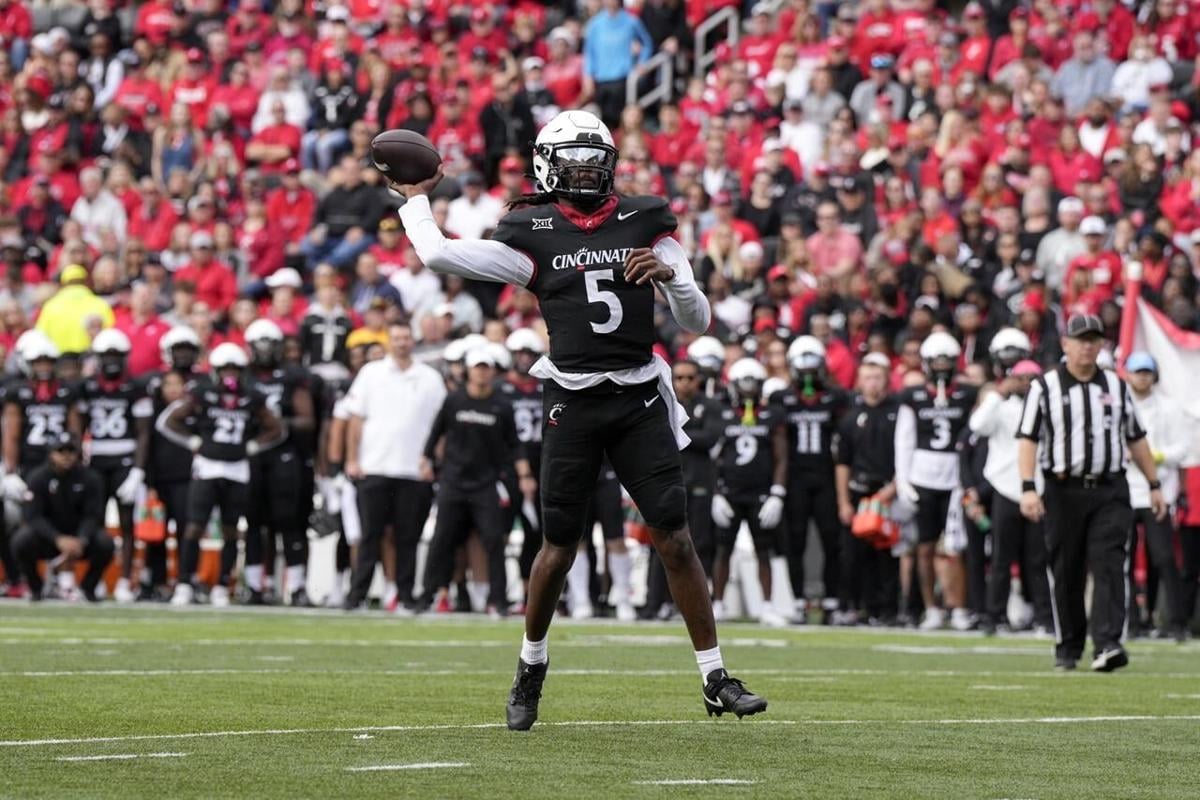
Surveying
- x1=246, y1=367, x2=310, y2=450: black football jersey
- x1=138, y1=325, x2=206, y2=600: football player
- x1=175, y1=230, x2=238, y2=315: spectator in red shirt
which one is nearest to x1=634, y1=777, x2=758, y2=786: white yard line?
x1=246, y1=367, x2=310, y2=450: black football jersey

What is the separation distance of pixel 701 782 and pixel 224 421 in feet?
40.3

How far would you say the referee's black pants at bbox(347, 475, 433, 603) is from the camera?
1728 centimetres

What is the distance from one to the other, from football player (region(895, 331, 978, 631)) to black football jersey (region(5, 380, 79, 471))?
6733 mm

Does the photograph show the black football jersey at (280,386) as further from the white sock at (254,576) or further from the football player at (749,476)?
the football player at (749,476)

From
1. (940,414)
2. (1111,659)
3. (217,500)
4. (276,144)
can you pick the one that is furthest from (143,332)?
(1111,659)

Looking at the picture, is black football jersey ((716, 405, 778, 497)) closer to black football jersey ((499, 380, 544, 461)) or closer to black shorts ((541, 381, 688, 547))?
black football jersey ((499, 380, 544, 461))

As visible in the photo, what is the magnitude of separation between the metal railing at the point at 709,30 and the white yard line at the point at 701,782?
18124mm

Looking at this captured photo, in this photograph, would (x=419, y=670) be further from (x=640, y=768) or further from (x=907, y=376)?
(x=907, y=376)

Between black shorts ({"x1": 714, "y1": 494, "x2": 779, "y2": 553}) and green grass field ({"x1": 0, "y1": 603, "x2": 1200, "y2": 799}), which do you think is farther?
black shorts ({"x1": 714, "y1": 494, "x2": 779, "y2": 553})

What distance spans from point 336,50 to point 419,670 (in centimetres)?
1526

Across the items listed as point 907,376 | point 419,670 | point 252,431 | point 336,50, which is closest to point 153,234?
point 336,50

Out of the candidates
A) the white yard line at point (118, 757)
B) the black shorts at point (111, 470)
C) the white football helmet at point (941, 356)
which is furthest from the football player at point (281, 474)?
the white yard line at point (118, 757)

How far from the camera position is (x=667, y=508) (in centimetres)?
769

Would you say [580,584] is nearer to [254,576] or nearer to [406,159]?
[254,576]
